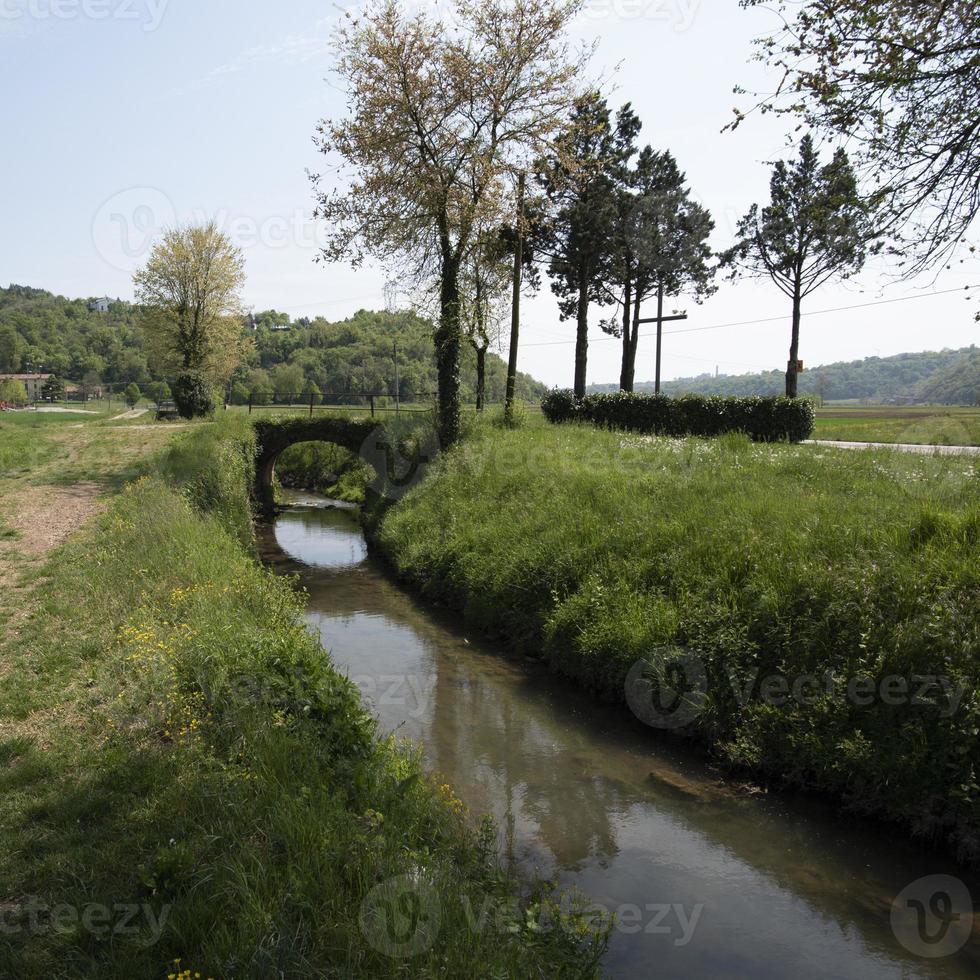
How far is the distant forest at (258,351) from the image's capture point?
81.1 m

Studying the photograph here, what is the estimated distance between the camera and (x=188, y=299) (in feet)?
144

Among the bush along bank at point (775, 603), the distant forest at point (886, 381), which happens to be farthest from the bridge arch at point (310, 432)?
the distant forest at point (886, 381)

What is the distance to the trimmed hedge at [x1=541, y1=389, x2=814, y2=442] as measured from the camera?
2202 centimetres

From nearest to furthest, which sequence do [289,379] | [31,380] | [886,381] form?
[289,379] → [31,380] → [886,381]

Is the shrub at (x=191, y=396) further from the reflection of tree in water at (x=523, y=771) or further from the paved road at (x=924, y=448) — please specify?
the reflection of tree in water at (x=523, y=771)

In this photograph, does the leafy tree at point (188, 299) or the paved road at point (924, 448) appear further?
the leafy tree at point (188, 299)

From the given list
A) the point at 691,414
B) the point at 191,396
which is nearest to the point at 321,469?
the point at 191,396

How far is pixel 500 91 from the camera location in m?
22.9

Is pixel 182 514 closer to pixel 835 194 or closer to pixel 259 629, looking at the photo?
pixel 259 629

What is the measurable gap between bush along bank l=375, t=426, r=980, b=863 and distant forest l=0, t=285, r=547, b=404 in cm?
6127

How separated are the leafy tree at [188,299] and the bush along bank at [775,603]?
3328cm

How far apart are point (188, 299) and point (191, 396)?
9269 mm

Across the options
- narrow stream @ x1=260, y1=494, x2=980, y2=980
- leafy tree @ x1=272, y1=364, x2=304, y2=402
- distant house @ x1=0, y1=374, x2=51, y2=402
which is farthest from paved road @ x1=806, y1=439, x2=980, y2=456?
distant house @ x1=0, y1=374, x2=51, y2=402

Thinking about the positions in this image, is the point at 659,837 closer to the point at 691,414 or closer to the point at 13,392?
the point at 691,414
